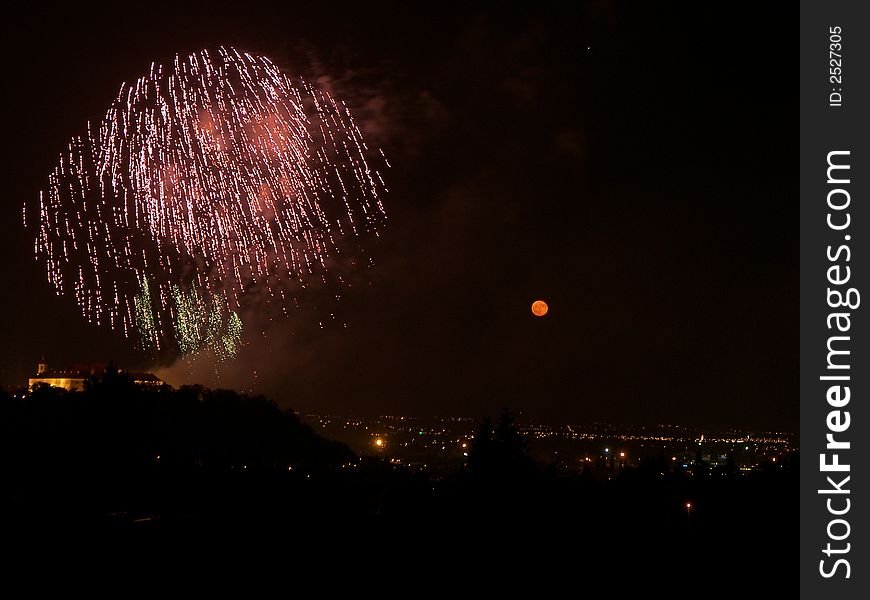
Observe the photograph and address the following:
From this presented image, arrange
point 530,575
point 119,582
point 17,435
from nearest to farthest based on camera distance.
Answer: point 119,582 → point 530,575 → point 17,435

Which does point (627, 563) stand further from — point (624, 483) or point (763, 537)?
point (624, 483)

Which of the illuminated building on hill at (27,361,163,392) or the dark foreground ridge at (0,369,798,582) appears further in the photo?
the illuminated building on hill at (27,361,163,392)

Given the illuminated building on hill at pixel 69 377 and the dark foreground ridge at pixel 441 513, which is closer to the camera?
the dark foreground ridge at pixel 441 513

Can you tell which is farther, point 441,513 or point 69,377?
point 69,377

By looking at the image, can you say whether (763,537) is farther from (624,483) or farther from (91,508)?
(91,508)

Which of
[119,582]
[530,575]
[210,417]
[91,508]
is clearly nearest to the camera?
[119,582]

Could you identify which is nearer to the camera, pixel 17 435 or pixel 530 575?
pixel 530 575
